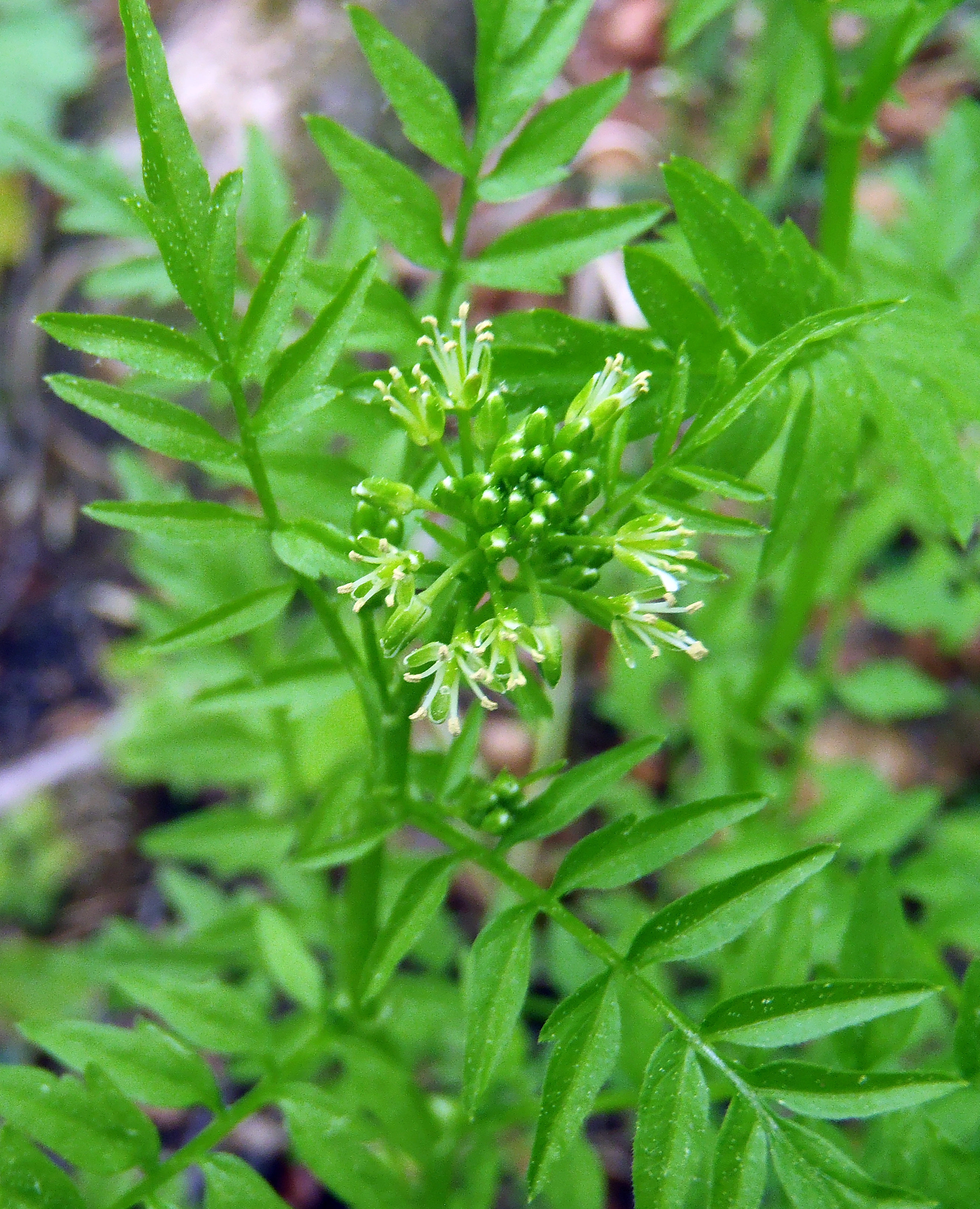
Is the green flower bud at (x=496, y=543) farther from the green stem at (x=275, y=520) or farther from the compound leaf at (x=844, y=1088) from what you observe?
the compound leaf at (x=844, y=1088)

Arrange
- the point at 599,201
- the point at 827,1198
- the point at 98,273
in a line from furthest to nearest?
Result: 1. the point at 599,201
2. the point at 98,273
3. the point at 827,1198

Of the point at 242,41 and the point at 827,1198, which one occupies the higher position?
the point at 242,41

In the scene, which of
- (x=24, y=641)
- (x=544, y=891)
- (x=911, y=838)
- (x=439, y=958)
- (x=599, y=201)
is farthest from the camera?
(x=599, y=201)

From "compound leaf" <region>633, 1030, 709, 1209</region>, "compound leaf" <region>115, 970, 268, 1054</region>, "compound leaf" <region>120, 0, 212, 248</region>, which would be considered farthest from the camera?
"compound leaf" <region>115, 970, 268, 1054</region>

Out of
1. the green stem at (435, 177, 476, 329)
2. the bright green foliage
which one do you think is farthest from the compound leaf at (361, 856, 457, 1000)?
the bright green foliage

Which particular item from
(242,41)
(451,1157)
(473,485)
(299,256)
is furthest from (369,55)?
(242,41)

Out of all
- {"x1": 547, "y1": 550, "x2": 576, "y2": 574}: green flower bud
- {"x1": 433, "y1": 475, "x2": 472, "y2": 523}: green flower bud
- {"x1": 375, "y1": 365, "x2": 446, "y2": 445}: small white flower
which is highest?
{"x1": 375, "y1": 365, "x2": 446, "y2": 445}: small white flower

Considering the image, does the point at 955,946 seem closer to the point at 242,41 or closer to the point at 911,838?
the point at 911,838

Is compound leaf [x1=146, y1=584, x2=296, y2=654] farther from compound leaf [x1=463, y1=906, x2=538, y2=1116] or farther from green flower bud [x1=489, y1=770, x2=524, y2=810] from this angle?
compound leaf [x1=463, y1=906, x2=538, y2=1116]
